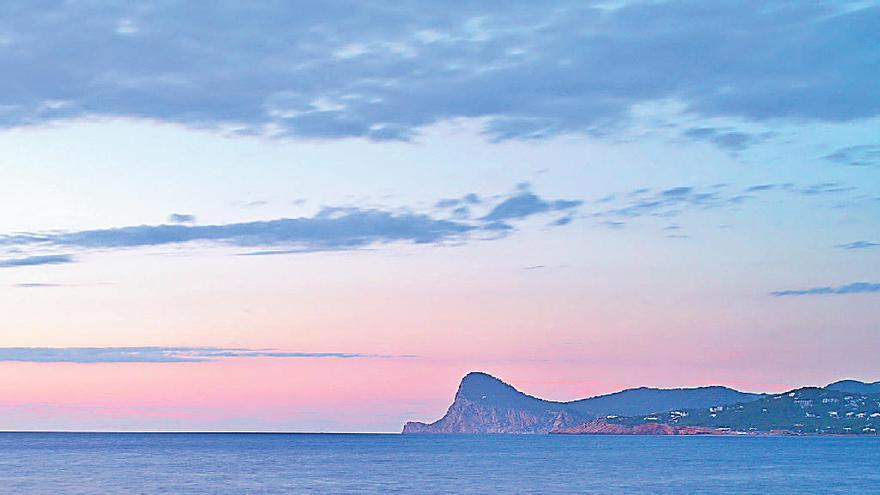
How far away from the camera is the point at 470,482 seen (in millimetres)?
110500

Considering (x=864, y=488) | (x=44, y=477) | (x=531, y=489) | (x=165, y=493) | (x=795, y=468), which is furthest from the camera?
(x=795, y=468)

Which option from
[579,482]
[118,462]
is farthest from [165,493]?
[118,462]

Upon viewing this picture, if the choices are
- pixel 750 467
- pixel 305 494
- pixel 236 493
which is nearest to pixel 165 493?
pixel 236 493

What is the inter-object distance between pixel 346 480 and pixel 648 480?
3086 centimetres

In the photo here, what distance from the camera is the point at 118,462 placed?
15300cm

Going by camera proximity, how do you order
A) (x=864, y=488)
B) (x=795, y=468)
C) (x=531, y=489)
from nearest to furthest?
(x=531, y=489) < (x=864, y=488) < (x=795, y=468)

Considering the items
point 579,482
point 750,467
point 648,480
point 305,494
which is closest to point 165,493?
point 305,494

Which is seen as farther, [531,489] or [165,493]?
[531,489]

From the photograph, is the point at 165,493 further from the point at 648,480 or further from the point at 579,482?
the point at 648,480

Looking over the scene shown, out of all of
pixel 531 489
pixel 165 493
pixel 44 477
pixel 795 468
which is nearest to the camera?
pixel 165 493

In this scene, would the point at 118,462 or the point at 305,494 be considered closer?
the point at 305,494

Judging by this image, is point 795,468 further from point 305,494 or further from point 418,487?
point 305,494

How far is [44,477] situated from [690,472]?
71623 millimetres

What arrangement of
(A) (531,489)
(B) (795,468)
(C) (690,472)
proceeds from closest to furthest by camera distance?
(A) (531,489) → (C) (690,472) → (B) (795,468)
